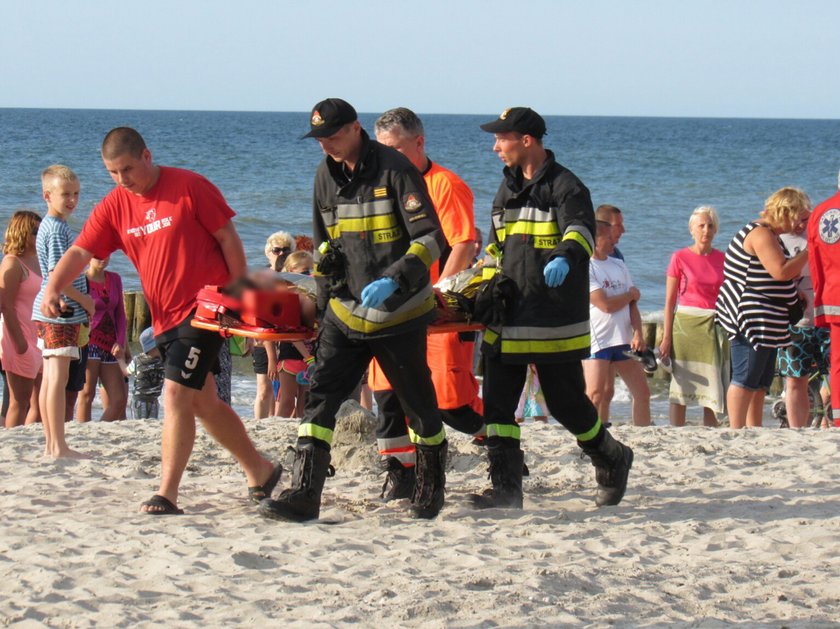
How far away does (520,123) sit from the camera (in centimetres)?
553

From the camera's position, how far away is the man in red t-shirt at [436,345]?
5949 millimetres

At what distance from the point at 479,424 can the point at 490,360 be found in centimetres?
86

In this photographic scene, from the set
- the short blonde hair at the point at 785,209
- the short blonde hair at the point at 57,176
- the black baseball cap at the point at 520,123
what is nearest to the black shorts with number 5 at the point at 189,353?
the black baseball cap at the point at 520,123

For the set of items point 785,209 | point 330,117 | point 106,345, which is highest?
point 330,117

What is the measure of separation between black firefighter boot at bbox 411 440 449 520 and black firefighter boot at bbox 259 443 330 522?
449 mm

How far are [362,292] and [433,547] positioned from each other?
1126mm

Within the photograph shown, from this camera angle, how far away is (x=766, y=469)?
6762mm

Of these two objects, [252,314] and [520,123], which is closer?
[252,314]

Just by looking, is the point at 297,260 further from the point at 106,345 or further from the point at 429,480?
the point at 429,480

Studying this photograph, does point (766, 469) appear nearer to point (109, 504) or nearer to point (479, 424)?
point (479, 424)

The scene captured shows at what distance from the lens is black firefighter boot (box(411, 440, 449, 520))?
18.2 ft

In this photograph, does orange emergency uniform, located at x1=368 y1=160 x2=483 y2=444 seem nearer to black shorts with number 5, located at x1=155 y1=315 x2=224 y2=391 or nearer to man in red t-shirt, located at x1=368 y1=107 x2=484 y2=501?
man in red t-shirt, located at x1=368 y1=107 x2=484 y2=501

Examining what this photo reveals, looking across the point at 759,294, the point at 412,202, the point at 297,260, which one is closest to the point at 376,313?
the point at 412,202

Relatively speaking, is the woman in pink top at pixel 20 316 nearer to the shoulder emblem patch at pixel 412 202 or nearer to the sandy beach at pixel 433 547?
the sandy beach at pixel 433 547
